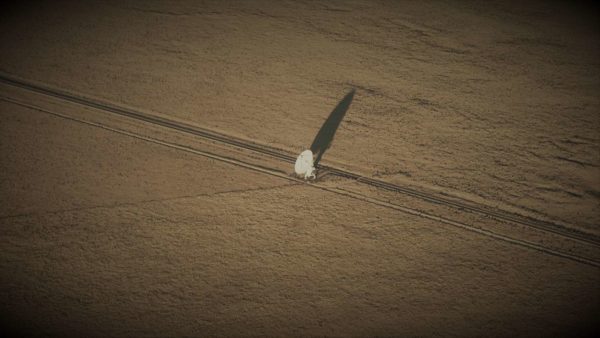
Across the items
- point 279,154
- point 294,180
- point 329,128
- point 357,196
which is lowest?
point 357,196

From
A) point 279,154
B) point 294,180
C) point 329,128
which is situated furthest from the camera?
point 329,128

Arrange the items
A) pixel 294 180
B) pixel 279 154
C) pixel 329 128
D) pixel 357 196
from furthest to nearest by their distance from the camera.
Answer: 1. pixel 329 128
2. pixel 279 154
3. pixel 294 180
4. pixel 357 196

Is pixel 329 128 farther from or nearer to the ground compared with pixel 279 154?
farther from the ground

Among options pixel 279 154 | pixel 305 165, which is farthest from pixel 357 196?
pixel 279 154

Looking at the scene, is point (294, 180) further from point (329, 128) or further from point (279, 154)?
point (329, 128)

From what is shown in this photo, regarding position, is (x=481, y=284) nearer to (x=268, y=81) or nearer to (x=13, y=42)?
(x=268, y=81)

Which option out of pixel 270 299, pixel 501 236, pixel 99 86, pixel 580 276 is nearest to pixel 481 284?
pixel 501 236

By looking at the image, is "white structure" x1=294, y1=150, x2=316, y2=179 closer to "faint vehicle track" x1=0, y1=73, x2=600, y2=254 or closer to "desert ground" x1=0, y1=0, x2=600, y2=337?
"desert ground" x1=0, y1=0, x2=600, y2=337
